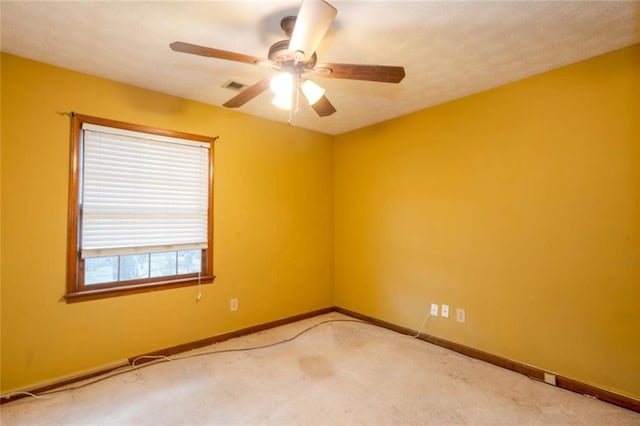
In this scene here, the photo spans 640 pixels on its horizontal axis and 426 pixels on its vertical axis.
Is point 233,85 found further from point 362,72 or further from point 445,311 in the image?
point 445,311

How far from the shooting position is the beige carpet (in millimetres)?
2000

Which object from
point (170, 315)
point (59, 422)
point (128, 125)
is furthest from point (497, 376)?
point (128, 125)

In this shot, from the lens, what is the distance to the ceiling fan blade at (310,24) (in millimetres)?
1323

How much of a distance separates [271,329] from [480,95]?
123 inches

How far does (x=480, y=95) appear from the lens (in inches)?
113

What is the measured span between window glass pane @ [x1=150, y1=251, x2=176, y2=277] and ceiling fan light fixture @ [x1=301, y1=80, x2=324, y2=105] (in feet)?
6.47

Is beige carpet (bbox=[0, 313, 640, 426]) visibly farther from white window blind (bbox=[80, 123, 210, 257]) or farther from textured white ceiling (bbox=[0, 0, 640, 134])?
textured white ceiling (bbox=[0, 0, 640, 134])

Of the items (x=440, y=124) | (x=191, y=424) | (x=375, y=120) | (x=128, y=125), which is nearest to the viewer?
(x=191, y=424)

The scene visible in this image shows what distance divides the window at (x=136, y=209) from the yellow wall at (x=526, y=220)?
197 centimetres

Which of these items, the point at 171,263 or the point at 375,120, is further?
the point at 375,120

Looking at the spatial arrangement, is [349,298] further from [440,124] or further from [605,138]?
[605,138]

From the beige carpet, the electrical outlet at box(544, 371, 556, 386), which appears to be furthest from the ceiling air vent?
the electrical outlet at box(544, 371, 556, 386)

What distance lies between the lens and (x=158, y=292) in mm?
2838

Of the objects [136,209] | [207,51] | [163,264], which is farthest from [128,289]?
[207,51]
